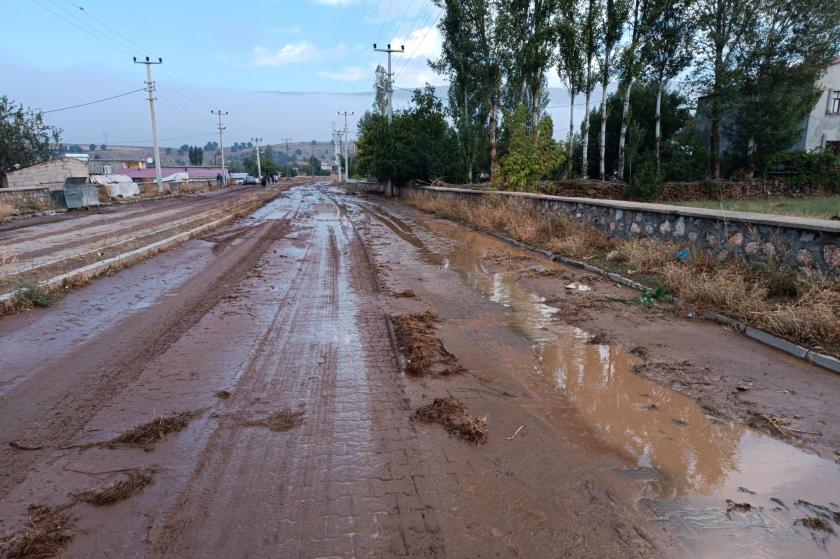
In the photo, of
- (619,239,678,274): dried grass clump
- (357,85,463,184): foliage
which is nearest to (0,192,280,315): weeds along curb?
(619,239,678,274): dried grass clump

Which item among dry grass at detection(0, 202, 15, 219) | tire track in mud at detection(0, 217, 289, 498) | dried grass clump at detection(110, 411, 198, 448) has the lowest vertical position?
dried grass clump at detection(110, 411, 198, 448)

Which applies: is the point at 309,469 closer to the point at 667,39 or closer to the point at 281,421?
the point at 281,421

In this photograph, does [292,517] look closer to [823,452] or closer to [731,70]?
[823,452]

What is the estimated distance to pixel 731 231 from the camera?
7.71 metres

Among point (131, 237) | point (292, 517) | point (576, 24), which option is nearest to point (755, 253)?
point (292, 517)

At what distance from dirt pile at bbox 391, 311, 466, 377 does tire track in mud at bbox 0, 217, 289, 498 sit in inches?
103

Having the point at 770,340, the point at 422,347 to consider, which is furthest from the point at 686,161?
the point at 422,347

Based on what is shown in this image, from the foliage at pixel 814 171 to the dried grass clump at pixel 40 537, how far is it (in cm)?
3333

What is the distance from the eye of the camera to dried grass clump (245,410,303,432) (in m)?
3.71

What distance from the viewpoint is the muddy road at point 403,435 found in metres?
2.64

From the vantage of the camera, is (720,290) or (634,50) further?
(634,50)

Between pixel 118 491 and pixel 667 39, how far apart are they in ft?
101

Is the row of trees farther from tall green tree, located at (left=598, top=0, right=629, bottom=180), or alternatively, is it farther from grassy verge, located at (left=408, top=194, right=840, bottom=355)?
grassy verge, located at (left=408, top=194, right=840, bottom=355)

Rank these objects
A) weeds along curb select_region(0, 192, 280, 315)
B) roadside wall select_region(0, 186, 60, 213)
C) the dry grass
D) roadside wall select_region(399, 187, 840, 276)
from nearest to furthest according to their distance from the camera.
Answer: roadside wall select_region(399, 187, 840, 276) → weeds along curb select_region(0, 192, 280, 315) → the dry grass → roadside wall select_region(0, 186, 60, 213)
